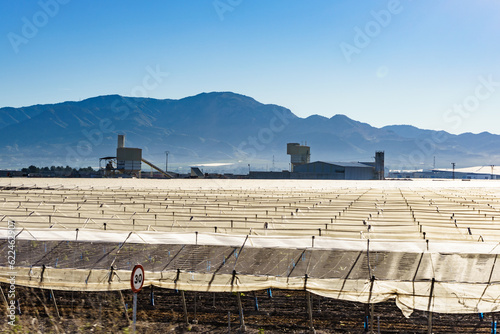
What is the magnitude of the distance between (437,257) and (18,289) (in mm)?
19459

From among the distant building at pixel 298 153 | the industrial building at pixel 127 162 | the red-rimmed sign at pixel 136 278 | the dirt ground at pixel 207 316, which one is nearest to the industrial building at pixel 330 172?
the distant building at pixel 298 153

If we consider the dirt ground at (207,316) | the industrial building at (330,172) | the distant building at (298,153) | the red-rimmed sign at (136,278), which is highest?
the distant building at (298,153)

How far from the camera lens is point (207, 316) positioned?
68.3 feet

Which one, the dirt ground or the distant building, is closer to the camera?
the dirt ground

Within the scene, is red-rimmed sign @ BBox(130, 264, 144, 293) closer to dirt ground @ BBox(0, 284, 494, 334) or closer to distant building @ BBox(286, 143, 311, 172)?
dirt ground @ BBox(0, 284, 494, 334)

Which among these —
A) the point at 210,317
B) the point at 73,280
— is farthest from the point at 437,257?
the point at 73,280

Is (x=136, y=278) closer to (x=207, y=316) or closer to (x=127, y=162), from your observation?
(x=207, y=316)

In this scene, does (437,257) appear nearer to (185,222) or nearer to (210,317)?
(210,317)

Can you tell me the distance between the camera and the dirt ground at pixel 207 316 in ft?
62.5

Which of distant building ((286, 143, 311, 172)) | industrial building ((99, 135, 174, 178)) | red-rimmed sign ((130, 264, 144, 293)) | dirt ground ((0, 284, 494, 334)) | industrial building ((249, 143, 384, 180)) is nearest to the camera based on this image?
red-rimmed sign ((130, 264, 144, 293))

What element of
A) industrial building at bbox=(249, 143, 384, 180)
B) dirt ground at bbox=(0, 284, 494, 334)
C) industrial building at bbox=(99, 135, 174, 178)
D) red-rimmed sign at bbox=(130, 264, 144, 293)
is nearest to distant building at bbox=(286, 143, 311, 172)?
industrial building at bbox=(249, 143, 384, 180)

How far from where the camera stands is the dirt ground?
1906 centimetres

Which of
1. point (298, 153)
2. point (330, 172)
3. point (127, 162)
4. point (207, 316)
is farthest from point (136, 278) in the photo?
point (298, 153)

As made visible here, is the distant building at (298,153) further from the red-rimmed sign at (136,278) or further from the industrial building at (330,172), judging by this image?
the red-rimmed sign at (136,278)
